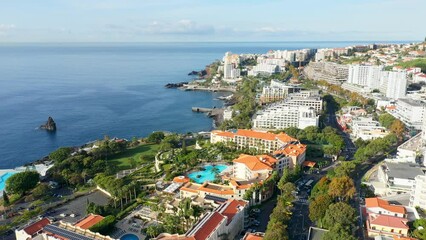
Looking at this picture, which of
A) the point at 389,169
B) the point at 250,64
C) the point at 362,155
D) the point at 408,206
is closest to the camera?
the point at 408,206

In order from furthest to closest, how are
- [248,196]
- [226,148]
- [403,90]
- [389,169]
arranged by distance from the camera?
[403,90] < [226,148] < [389,169] < [248,196]

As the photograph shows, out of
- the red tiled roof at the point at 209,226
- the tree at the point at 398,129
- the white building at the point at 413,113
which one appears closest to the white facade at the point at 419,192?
the red tiled roof at the point at 209,226

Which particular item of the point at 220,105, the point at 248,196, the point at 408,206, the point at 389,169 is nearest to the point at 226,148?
the point at 248,196

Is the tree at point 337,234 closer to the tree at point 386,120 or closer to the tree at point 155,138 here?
the tree at point 155,138

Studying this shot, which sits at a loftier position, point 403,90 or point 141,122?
point 403,90

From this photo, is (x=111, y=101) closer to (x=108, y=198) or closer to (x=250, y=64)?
(x=108, y=198)

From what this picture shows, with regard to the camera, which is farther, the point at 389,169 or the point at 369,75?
the point at 369,75
